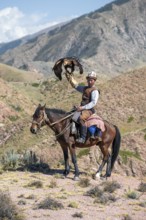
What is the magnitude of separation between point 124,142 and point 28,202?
1266cm

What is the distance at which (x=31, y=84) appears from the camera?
223 ft

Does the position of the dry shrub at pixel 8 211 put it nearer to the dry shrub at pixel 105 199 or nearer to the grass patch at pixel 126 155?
the dry shrub at pixel 105 199

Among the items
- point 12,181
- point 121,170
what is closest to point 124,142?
point 121,170

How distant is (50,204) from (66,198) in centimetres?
142

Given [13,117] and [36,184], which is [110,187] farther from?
[13,117]

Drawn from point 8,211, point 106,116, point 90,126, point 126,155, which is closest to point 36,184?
point 90,126

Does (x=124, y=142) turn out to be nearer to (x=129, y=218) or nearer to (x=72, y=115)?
(x=72, y=115)

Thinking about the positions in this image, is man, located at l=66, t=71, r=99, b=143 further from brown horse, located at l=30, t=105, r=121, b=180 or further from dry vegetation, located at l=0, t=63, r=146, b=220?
dry vegetation, located at l=0, t=63, r=146, b=220

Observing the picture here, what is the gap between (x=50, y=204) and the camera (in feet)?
45.4

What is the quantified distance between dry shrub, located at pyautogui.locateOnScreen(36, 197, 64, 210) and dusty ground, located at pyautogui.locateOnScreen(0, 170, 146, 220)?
0.52 ft

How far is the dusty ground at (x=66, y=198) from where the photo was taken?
13.5 m

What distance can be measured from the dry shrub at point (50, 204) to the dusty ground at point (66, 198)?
16 cm

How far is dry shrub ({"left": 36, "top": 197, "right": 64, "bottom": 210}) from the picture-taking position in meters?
13.8

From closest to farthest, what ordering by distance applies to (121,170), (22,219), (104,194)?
(22,219) → (104,194) → (121,170)
